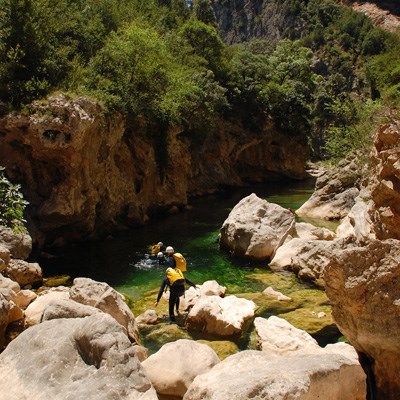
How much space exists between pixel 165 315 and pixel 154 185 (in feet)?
55.0

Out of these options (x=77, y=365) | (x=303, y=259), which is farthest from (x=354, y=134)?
(x=77, y=365)

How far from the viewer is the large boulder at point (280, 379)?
4832 millimetres

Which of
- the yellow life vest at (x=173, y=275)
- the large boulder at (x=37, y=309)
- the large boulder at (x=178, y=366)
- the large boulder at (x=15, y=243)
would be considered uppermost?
the large boulder at (x=178, y=366)

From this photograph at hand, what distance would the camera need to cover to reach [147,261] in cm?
1784

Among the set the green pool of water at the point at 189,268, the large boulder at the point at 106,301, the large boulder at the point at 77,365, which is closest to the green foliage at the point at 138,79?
the green pool of water at the point at 189,268

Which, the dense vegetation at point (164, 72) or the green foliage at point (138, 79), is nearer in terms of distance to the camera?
the dense vegetation at point (164, 72)

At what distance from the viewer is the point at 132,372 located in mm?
5371

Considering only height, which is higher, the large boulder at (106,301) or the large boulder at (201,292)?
the large boulder at (106,301)

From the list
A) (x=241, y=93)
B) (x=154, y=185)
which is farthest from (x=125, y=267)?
(x=241, y=93)

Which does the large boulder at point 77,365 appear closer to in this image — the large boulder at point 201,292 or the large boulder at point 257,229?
the large boulder at point 201,292

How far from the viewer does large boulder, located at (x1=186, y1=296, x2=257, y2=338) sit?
410 inches

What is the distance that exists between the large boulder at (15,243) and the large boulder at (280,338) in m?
8.85

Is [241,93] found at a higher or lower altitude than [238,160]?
higher

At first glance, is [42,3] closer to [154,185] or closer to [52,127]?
[52,127]
